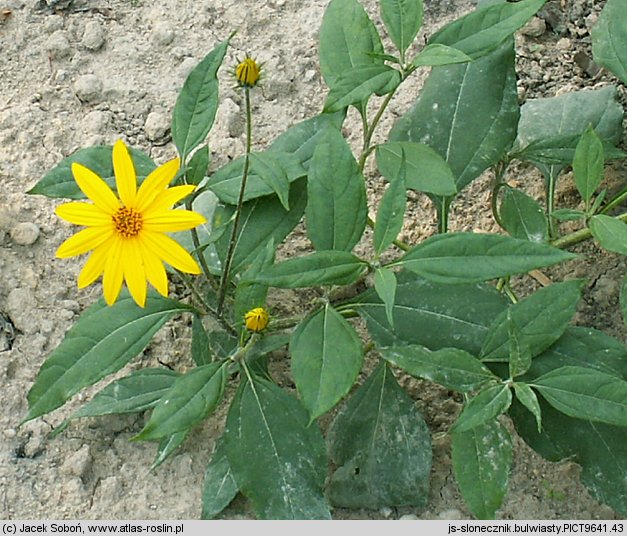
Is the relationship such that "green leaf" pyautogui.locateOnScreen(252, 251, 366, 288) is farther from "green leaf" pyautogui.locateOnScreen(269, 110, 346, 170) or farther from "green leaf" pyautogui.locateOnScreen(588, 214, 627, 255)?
"green leaf" pyautogui.locateOnScreen(588, 214, 627, 255)

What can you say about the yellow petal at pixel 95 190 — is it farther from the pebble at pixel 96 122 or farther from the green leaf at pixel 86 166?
the pebble at pixel 96 122

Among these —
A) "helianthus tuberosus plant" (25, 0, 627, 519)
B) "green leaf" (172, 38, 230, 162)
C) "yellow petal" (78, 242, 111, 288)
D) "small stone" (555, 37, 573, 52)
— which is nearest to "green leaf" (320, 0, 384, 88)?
"helianthus tuberosus plant" (25, 0, 627, 519)

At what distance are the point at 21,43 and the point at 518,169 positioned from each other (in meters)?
1.32

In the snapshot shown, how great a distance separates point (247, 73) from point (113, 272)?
1.38 feet

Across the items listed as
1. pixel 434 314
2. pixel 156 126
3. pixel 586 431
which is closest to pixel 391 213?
pixel 434 314

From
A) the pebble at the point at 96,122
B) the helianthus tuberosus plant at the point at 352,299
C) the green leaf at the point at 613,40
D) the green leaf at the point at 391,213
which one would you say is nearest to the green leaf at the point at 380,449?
the helianthus tuberosus plant at the point at 352,299

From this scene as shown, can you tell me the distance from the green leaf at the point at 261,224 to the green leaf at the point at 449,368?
42cm

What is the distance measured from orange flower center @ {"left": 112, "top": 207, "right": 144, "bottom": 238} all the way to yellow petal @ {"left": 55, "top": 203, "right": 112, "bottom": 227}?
15mm

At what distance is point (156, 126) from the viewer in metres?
2.54

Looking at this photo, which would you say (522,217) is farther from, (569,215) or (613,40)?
(613,40)

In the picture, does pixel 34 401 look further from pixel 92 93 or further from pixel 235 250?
pixel 92 93

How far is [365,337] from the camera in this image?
2.29 m

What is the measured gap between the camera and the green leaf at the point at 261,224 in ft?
6.92
